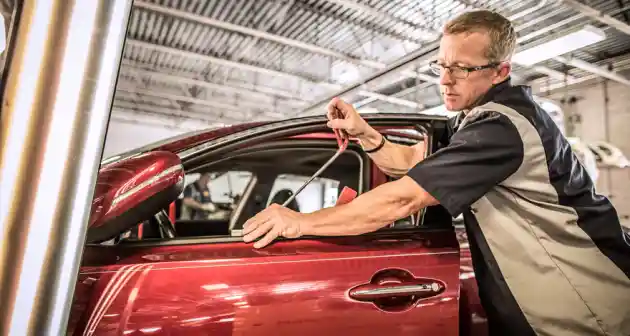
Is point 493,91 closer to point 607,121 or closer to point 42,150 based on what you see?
point 42,150

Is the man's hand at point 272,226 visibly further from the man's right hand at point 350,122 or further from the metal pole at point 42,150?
the metal pole at point 42,150

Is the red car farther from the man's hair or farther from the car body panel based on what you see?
the man's hair

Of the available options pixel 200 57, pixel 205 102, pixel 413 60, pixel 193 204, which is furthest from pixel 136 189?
pixel 205 102

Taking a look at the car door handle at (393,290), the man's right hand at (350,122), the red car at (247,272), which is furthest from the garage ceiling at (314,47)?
the car door handle at (393,290)

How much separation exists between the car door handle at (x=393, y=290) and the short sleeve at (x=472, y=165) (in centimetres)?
30

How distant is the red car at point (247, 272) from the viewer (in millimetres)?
1193

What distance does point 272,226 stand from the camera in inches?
55.9

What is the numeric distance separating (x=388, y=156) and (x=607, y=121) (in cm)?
750

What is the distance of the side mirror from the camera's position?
1.16 meters

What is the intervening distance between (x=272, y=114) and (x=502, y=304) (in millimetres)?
9242

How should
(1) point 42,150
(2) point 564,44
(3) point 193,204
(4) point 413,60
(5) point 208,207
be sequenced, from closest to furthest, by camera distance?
1. (1) point 42,150
2. (3) point 193,204
3. (5) point 208,207
4. (2) point 564,44
5. (4) point 413,60

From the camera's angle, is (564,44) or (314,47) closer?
(564,44)

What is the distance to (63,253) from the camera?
390 mm

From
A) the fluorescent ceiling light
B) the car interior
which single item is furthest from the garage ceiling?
the car interior
